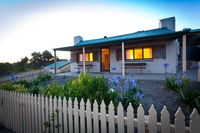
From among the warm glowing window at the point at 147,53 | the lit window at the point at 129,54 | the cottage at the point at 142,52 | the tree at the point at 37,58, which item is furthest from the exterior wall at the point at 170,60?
the tree at the point at 37,58

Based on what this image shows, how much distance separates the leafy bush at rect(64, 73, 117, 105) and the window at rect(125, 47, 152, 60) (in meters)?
8.89

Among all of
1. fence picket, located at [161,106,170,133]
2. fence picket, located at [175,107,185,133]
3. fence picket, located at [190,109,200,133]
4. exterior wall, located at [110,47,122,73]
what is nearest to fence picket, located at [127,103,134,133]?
fence picket, located at [161,106,170,133]

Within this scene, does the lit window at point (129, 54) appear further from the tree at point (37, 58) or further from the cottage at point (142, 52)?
the tree at point (37, 58)

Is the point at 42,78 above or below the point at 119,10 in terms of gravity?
below

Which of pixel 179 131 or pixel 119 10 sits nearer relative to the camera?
pixel 179 131

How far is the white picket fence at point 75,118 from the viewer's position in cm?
138

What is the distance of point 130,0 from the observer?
8750 millimetres

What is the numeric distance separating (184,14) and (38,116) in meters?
16.4

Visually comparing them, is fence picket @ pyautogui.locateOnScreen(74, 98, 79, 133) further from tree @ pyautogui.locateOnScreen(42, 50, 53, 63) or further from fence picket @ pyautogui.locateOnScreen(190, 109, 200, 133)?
tree @ pyautogui.locateOnScreen(42, 50, 53, 63)

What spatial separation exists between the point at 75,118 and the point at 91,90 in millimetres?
877

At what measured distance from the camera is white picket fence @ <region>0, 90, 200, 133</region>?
138 centimetres

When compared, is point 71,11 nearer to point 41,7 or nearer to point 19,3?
point 41,7

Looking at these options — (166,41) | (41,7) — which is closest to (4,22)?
(41,7)

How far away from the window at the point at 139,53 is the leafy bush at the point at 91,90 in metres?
8.89
